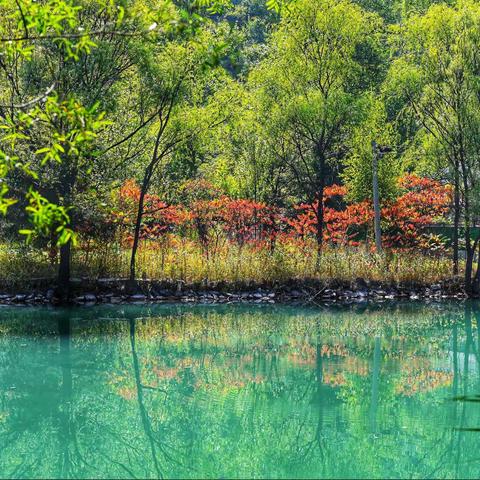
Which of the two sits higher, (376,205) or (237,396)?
(376,205)

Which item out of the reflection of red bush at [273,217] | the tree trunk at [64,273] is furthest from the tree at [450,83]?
the tree trunk at [64,273]

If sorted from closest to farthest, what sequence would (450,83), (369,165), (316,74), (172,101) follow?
(172,101)
(450,83)
(316,74)
(369,165)

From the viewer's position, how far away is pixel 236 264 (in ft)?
52.7

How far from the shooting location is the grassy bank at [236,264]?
15.4 m

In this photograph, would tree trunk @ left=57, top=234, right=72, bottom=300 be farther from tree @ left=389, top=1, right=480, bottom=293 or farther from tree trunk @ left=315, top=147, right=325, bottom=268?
tree @ left=389, top=1, right=480, bottom=293

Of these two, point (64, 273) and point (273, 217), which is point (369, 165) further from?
point (64, 273)

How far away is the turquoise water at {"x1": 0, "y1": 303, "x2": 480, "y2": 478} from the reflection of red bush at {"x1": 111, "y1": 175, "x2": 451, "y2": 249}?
12.2 feet

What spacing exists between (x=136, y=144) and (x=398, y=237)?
698 centimetres

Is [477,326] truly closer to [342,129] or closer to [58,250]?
[342,129]

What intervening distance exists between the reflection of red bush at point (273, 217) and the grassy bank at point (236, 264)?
57cm

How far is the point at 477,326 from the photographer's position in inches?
500

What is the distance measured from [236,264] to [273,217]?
82.2 inches

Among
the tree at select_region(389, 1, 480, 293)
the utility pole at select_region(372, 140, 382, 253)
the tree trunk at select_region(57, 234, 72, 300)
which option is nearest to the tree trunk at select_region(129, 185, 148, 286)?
the tree trunk at select_region(57, 234, 72, 300)

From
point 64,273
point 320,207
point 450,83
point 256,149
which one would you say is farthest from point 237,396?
point 256,149
